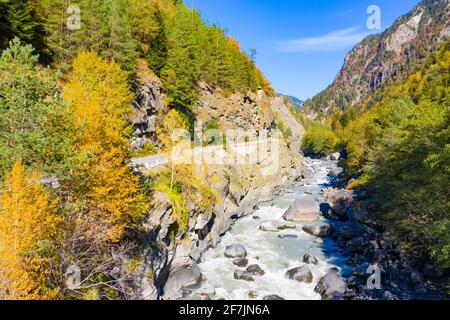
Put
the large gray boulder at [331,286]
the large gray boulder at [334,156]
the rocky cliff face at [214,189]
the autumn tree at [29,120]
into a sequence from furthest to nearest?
the large gray boulder at [334,156] → the large gray boulder at [331,286] → the rocky cliff face at [214,189] → the autumn tree at [29,120]

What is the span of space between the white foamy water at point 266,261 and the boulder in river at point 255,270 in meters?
0.47

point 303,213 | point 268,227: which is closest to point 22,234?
point 268,227

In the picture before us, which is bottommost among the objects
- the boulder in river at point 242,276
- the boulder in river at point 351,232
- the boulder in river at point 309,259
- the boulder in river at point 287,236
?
the boulder in river at point 242,276

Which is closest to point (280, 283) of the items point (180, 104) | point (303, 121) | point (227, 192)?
point (227, 192)

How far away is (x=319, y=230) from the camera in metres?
38.9

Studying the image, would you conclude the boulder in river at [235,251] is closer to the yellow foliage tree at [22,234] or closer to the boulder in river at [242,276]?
the boulder in river at [242,276]

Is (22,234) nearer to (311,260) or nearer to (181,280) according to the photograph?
(181,280)

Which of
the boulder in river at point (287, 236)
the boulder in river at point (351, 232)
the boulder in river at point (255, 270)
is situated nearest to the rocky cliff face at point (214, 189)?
the boulder in river at point (255, 270)

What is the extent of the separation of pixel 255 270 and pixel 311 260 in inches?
258

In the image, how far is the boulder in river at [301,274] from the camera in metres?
26.7

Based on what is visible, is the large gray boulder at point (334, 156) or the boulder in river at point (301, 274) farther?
the large gray boulder at point (334, 156)

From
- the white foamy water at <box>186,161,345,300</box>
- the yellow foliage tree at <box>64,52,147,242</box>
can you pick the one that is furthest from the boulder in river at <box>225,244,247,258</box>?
the yellow foliage tree at <box>64,52,147,242</box>

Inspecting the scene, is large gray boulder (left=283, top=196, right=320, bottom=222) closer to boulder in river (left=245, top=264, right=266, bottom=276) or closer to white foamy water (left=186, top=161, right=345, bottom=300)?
white foamy water (left=186, top=161, right=345, bottom=300)
